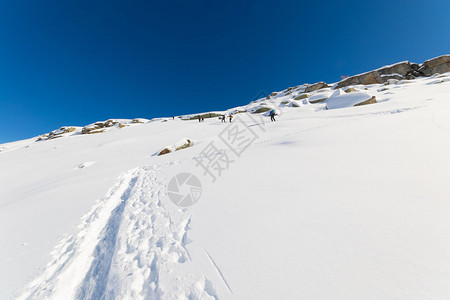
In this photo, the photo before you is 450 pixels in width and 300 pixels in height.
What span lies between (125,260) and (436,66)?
212ft

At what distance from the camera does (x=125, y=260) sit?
2.63 metres

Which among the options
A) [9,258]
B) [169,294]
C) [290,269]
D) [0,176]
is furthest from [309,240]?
[0,176]

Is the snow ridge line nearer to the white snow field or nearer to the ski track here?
the white snow field

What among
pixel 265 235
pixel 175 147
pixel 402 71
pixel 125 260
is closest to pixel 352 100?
pixel 175 147

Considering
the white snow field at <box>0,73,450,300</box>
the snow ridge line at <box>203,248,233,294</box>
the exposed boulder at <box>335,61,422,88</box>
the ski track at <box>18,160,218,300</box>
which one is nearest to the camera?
the white snow field at <box>0,73,450,300</box>

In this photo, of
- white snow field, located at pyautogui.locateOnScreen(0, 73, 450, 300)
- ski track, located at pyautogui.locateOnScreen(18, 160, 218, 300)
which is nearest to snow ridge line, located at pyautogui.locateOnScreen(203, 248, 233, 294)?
white snow field, located at pyautogui.locateOnScreen(0, 73, 450, 300)

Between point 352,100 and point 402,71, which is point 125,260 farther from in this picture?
point 402,71

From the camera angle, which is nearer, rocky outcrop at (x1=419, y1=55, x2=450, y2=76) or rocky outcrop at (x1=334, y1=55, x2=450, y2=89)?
rocky outcrop at (x1=419, y1=55, x2=450, y2=76)

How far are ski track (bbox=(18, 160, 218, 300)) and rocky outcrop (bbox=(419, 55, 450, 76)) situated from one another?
62117mm

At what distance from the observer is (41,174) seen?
354 inches

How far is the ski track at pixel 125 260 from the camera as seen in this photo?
6.70ft

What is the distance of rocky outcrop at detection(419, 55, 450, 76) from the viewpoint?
33.9m

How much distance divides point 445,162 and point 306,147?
129 inches

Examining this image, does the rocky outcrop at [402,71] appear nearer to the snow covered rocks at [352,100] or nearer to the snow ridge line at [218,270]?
the snow covered rocks at [352,100]
